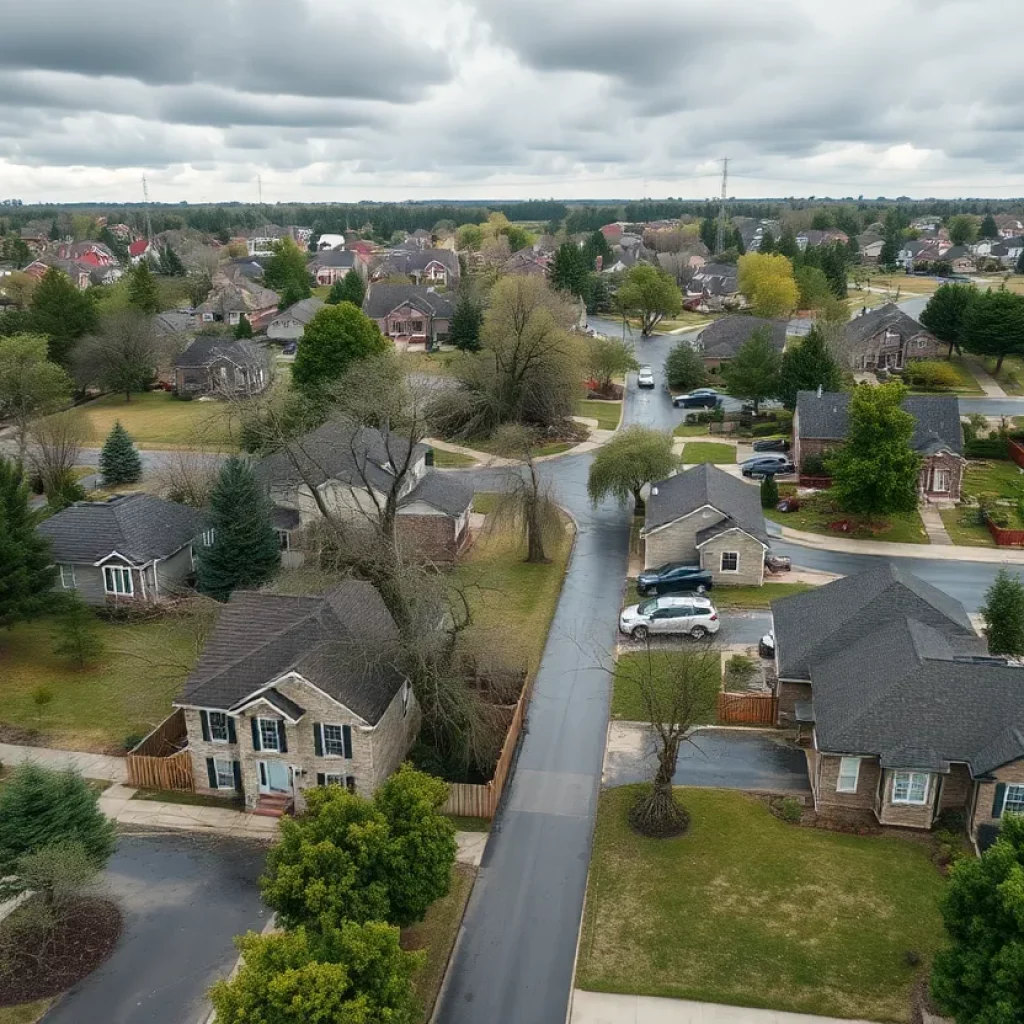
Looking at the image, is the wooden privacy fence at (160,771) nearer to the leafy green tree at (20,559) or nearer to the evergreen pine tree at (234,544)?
the leafy green tree at (20,559)

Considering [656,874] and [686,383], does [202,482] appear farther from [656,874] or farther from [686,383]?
[686,383]

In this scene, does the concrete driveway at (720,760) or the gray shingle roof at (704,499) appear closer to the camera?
the concrete driveway at (720,760)

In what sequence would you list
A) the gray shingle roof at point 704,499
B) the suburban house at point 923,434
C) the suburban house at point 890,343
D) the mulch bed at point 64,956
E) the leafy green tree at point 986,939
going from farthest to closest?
the suburban house at point 890,343 → the suburban house at point 923,434 → the gray shingle roof at point 704,499 → the mulch bed at point 64,956 → the leafy green tree at point 986,939

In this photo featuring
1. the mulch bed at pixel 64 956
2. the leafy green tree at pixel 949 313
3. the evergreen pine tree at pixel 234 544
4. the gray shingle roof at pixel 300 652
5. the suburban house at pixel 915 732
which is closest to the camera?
the mulch bed at pixel 64 956

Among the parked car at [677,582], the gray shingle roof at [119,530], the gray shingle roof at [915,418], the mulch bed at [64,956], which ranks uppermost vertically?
the gray shingle roof at [915,418]

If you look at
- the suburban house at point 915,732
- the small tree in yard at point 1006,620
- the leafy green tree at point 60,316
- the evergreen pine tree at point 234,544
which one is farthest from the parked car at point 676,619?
the leafy green tree at point 60,316

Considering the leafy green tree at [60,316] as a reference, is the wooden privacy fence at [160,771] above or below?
below

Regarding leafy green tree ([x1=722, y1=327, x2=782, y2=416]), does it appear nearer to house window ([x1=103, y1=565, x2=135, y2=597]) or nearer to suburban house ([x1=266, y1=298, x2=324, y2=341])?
house window ([x1=103, y1=565, x2=135, y2=597])
